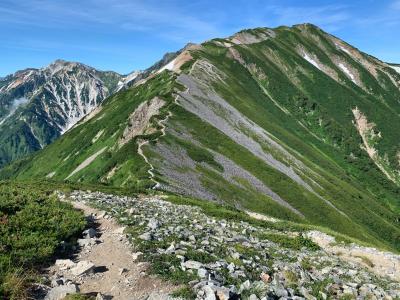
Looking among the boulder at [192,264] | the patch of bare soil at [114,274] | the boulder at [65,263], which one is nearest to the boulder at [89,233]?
the patch of bare soil at [114,274]

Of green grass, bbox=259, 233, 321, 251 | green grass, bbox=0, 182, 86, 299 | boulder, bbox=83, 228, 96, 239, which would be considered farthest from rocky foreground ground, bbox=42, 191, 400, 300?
green grass, bbox=0, 182, 86, 299

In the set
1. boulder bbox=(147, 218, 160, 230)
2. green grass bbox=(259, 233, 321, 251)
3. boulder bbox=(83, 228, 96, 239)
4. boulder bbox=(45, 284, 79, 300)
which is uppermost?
boulder bbox=(147, 218, 160, 230)

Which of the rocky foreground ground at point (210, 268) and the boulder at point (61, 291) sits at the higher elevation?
the rocky foreground ground at point (210, 268)

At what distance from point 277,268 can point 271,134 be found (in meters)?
133

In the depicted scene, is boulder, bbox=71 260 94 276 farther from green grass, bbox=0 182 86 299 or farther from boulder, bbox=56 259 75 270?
green grass, bbox=0 182 86 299

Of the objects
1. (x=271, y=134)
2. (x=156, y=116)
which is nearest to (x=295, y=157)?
(x=271, y=134)

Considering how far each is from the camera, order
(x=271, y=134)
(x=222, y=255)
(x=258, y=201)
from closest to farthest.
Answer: (x=222, y=255), (x=258, y=201), (x=271, y=134)

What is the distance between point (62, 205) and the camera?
96.0 ft

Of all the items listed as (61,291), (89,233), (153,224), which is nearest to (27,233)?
(89,233)

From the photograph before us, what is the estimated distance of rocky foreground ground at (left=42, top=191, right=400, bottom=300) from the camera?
59.1ft

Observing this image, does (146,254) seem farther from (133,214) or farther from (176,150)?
(176,150)

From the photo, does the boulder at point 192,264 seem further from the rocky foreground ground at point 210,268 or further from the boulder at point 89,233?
the boulder at point 89,233

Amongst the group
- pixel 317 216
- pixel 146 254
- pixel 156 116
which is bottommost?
pixel 317 216

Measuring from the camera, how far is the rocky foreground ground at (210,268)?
18000 mm
